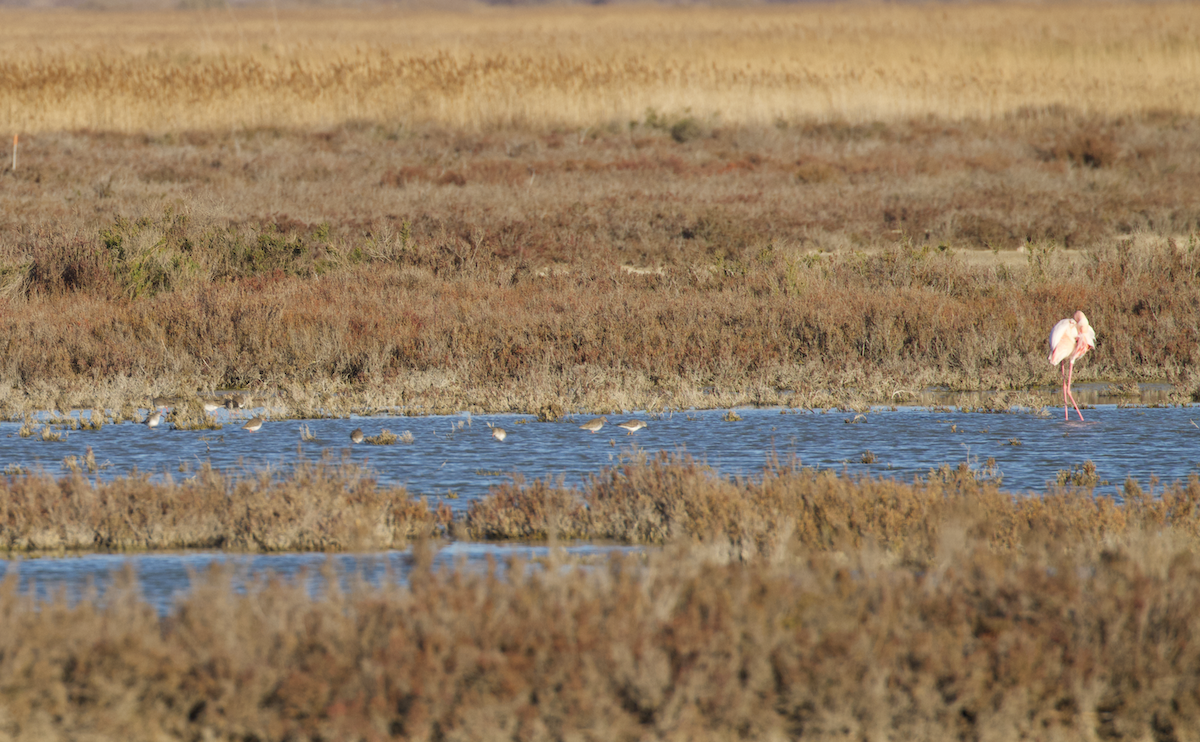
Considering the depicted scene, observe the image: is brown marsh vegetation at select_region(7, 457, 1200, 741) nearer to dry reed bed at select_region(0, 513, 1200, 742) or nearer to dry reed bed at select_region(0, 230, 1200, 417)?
dry reed bed at select_region(0, 513, 1200, 742)

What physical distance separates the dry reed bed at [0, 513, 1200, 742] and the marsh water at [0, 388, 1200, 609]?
2986mm

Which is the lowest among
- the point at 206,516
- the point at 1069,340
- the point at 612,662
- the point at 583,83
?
the point at 206,516

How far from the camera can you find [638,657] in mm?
4539

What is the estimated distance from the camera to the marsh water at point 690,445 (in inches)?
341

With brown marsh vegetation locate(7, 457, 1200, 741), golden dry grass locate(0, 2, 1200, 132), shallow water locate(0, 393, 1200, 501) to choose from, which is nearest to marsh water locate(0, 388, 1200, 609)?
shallow water locate(0, 393, 1200, 501)

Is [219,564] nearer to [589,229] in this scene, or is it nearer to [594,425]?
[594,425]

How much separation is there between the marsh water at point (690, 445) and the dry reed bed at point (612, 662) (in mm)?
2986

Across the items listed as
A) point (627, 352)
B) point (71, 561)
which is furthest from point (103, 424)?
point (627, 352)

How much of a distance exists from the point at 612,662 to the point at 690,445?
5053mm

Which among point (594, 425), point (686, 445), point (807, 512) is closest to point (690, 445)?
point (686, 445)

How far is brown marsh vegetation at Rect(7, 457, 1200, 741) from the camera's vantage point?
443cm

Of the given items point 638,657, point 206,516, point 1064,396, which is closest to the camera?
point 638,657

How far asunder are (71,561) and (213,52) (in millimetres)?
30545

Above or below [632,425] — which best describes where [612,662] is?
above
